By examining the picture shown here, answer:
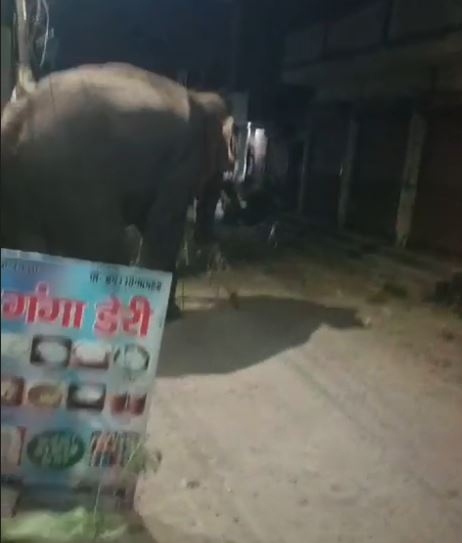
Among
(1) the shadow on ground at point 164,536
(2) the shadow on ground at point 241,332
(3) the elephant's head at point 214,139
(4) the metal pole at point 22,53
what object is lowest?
(2) the shadow on ground at point 241,332

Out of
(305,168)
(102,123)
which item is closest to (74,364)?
(102,123)

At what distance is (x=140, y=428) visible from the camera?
2600 millimetres

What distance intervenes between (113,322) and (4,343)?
A: 0.32 m

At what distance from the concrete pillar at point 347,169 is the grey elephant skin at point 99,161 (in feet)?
25.7

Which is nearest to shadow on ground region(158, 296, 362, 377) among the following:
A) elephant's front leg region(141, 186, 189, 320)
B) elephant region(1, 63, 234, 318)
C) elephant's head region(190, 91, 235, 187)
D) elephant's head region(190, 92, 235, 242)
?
elephant's front leg region(141, 186, 189, 320)

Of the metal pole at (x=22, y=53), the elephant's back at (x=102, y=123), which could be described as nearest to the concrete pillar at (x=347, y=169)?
the elephant's back at (x=102, y=123)

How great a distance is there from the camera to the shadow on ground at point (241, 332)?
16.3ft

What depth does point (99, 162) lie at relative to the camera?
425 centimetres

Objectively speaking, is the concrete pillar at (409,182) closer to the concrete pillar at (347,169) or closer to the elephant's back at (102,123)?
the concrete pillar at (347,169)

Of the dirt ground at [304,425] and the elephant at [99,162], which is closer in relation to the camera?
the dirt ground at [304,425]

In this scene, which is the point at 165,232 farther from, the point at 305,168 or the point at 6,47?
the point at 305,168

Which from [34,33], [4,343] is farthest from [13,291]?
[34,33]

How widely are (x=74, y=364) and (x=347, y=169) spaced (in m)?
10.9

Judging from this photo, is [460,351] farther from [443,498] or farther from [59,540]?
[59,540]
